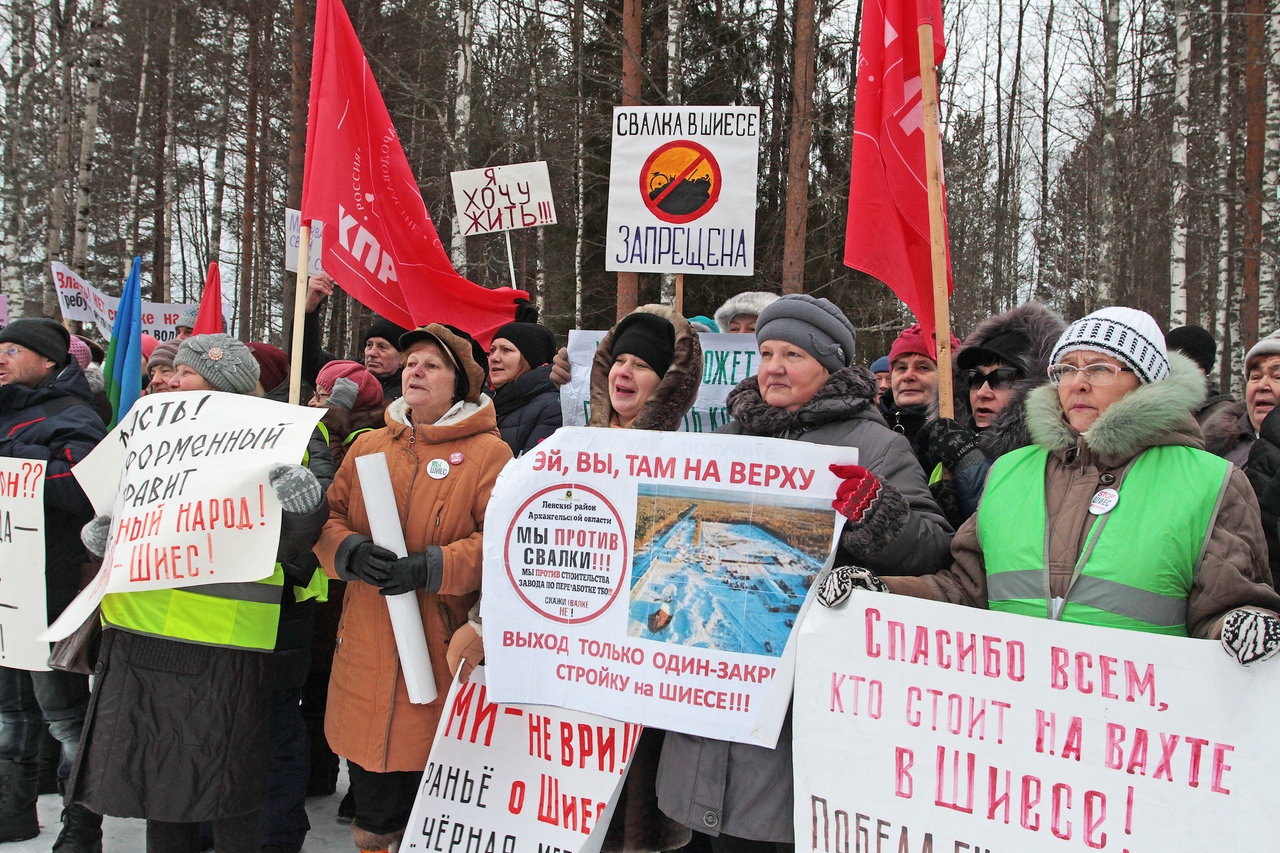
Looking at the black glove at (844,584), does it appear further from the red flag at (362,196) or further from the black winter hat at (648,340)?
the red flag at (362,196)

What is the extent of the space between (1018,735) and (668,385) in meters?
1.58

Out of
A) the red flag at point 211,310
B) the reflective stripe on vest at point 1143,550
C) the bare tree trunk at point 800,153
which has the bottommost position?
the reflective stripe on vest at point 1143,550

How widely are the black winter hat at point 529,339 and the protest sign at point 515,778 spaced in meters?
2.11

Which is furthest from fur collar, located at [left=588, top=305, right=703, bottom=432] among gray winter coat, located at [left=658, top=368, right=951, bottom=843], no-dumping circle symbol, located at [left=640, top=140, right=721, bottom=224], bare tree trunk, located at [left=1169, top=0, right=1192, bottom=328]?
bare tree trunk, located at [left=1169, top=0, right=1192, bottom=328]

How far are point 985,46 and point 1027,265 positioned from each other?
754 centimetres

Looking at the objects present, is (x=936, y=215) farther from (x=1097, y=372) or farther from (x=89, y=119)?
(x=89, y=119)

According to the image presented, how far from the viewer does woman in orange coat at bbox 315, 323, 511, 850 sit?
3115 millimetres

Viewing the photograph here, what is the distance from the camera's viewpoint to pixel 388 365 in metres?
5.29

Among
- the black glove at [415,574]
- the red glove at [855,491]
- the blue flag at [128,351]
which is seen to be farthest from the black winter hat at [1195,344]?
the blue flag at [128,351]

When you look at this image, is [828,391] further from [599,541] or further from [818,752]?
[818,752]

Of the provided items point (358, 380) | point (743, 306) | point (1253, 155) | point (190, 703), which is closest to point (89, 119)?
point (358, 380)

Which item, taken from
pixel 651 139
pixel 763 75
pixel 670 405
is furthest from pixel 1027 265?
pixel 670 405

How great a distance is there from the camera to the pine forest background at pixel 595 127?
14031 millimetres

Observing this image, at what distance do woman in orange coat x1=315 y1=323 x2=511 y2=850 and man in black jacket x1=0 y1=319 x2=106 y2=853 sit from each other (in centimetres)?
120
